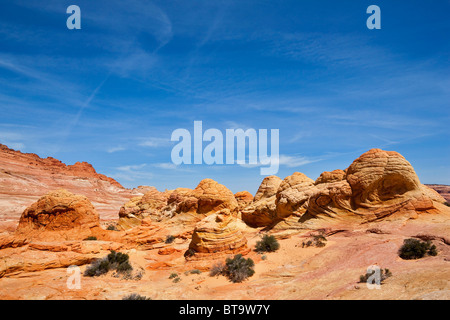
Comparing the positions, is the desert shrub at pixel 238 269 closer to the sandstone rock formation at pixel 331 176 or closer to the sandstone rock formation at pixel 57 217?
the sandstone rock formation at pixel 57 217

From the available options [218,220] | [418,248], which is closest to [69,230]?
[218,220]

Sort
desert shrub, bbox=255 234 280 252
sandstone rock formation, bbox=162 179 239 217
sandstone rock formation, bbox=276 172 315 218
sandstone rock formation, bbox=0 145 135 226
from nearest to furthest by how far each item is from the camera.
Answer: desert shrub, bbox=255 234 280 252 < sandstone rock formation, bbox=276 172 315 218 < sandstone rock formation, bbox=162 179 239 217 < sandstone rock formation, bbox=0 145 135 226

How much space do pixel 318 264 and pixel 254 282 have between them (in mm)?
3244

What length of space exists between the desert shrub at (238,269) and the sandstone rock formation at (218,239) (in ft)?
8.06

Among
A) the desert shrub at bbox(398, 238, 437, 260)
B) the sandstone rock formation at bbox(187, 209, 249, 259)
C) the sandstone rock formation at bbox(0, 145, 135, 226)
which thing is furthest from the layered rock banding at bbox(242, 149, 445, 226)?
the sandstone rock formation at bbox(0, 145, 135, 226)

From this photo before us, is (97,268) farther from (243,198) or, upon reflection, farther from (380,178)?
(243,198)

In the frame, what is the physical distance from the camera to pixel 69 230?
699 inches

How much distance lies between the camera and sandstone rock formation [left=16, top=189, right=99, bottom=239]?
682 inches

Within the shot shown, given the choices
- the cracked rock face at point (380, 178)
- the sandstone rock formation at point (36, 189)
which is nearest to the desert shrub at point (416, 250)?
the cracked rock face at point (380, 178)

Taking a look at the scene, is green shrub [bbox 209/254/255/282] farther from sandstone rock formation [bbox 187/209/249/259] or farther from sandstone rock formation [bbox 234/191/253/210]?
sandstone rock formation [bbox 234/191/253/210]

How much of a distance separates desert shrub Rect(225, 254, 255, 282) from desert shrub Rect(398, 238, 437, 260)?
6.35 m

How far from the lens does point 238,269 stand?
471 inches
